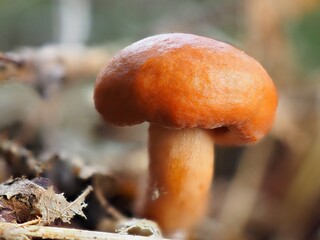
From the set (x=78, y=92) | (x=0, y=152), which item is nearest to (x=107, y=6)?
(x=78, y=92)

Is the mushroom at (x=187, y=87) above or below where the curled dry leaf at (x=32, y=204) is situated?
above

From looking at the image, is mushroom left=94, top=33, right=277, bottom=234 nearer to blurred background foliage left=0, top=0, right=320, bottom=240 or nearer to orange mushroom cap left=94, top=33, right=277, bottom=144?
orange mushroom cap left=94, top=33, right=277, bottom=144

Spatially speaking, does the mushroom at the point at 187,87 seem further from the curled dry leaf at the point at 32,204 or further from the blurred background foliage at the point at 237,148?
the blurred background foliage at the point at 237,148

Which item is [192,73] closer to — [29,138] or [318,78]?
[29,138]

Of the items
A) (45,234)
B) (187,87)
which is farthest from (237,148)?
(45,234)

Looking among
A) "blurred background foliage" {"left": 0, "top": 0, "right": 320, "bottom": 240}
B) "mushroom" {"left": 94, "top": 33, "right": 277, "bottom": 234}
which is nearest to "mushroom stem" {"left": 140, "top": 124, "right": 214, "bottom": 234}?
"mushroom" {"left": 94, "top": 33, "right": 277, "bottom": 234}

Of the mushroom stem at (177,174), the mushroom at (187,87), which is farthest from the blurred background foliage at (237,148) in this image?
the mushroom at (187,87)

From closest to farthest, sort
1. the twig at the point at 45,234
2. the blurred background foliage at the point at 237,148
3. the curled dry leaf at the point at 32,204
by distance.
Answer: the twig at the point at 45,234
the curled dry leaf at the point at 32,204
the blurred background foliage at the point at 237,148
